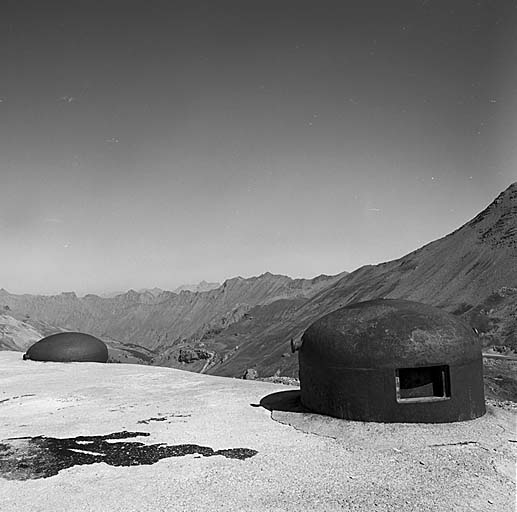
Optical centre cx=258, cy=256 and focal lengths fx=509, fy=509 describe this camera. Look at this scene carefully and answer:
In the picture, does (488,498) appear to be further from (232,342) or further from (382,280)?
(232,342)

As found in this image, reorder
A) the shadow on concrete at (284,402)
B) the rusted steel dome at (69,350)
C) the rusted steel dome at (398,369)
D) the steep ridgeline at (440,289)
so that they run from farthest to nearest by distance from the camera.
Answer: the steep ridgeline at (440,289), the rusted steel dome at (69,350), the shadow on concrete at (284,402), the rusted steel dome at (398,369)

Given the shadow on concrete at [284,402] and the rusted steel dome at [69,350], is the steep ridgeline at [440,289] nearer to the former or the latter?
the rusted steel dome at [69,350]

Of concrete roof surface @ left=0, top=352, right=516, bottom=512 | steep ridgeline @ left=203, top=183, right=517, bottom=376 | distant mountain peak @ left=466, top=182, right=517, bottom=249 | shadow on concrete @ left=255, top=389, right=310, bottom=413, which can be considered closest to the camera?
concrete roof surface @ left=0, top=352, right=516, bottom=512

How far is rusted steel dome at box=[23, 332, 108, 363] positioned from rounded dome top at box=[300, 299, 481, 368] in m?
15.6

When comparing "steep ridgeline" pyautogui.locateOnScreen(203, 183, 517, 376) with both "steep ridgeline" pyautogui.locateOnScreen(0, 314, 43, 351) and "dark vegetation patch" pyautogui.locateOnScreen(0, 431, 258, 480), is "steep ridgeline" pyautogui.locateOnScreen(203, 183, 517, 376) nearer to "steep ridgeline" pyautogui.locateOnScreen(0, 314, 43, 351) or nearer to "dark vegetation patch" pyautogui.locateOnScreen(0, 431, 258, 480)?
"dark vegetation patch" pyautogui.locateOnScreen(0, 431, 258, 480)

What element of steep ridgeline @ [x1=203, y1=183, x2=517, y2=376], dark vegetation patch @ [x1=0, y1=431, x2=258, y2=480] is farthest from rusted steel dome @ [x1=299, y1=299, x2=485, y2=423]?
steep ridgeline @ [x1=203, y1=183, x2=517, y2=376]

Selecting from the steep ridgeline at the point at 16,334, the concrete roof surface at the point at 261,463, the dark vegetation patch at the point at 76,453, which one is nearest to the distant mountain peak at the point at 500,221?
the concrete roof surface at the point at 261,463

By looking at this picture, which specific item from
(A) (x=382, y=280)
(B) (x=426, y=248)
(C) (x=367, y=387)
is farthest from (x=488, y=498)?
(B) (x=426, y=248)

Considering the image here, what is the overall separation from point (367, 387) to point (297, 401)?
3.00m

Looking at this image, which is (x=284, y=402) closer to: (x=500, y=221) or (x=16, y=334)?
(x=500, y=221)

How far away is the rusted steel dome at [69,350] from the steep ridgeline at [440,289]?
19863 mm

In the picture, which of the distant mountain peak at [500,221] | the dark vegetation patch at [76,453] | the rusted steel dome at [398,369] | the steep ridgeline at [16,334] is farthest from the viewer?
the steep ridgeline at [16,334]

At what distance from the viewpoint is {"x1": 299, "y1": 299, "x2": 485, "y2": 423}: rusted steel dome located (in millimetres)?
11125

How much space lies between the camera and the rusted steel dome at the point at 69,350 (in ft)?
81.3
